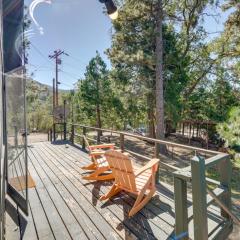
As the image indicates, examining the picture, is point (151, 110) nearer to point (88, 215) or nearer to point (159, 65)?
point (159, 65)

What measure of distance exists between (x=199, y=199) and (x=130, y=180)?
1.46 m

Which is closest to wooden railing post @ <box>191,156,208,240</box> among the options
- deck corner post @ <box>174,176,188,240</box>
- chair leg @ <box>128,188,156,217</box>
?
deck corner post @ <box>174,176,188,240</box>

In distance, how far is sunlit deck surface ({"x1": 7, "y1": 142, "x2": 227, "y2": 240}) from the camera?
257 centimetres

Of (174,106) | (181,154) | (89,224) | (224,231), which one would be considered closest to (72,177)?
(89,224)

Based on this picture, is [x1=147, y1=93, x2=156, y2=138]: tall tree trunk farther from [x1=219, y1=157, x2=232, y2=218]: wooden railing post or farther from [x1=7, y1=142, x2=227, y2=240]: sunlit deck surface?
[x1=219, y1=157, x2=232, y2=218]: wooden railing post

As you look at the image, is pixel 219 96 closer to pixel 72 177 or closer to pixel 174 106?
pixel 174 106


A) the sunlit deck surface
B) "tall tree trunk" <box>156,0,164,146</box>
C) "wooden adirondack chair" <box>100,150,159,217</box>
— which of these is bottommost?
the sunlit deck surface

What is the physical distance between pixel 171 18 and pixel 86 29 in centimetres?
497

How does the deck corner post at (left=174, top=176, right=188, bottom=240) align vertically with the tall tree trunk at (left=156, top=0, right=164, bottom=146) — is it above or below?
below

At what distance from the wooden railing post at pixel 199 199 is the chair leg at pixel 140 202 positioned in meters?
1.20

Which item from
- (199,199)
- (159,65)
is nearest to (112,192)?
(199,199)

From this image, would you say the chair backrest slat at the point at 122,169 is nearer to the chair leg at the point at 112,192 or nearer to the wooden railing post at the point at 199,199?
the chair leg at the point at 112,192

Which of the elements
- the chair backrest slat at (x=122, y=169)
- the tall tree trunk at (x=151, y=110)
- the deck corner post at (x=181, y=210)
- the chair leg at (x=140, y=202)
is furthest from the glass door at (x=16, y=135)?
Answer: the tall tree trunk at (x=151, y=110)

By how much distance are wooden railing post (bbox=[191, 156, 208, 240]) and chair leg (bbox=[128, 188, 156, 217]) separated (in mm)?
1203
